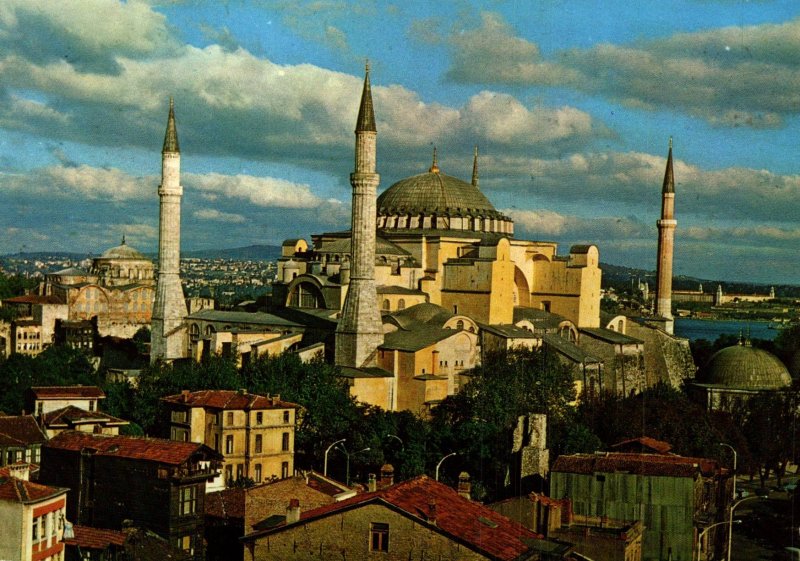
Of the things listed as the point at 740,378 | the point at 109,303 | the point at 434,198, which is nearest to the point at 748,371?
the point at 740,378

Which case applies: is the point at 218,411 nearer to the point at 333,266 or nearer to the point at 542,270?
the point at 333,266

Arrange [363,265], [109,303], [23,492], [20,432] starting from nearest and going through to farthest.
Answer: [23,492] → [20,432] → [363,265] → [109,303]

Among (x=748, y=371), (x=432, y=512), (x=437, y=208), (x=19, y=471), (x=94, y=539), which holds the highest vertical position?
(x=437, y=208)

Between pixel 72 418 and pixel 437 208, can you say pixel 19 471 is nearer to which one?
pixel 72 418

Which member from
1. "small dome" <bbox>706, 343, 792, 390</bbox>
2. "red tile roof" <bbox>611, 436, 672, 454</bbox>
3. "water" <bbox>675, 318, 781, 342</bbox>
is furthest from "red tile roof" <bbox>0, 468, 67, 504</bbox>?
"water" <bbox>675, 318, 781, 342</bbox>

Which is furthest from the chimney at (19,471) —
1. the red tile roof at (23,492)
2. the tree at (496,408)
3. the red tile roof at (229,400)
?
the tree at (496,408)

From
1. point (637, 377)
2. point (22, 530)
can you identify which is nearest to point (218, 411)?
point (22, 530)

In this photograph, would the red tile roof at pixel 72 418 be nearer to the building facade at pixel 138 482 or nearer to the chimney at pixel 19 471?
the building facade at pixel 138 482
